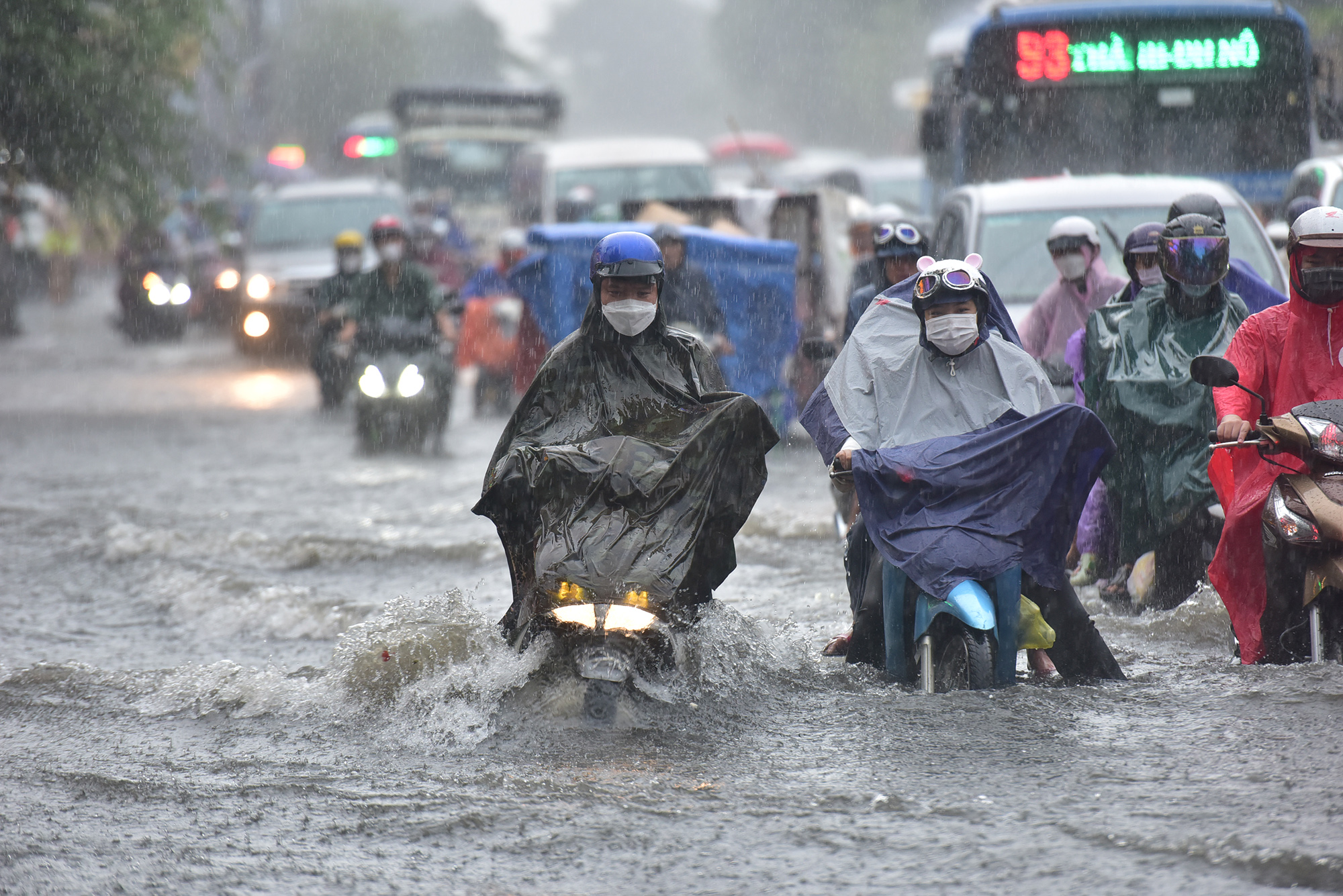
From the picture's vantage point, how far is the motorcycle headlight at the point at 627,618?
5.44 meters

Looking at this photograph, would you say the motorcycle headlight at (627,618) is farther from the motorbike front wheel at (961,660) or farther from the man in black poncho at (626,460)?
the motorbike front wheel at (961,660)

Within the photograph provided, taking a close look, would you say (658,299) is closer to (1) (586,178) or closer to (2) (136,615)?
(2) (136,615)

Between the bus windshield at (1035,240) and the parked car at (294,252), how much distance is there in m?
11.0

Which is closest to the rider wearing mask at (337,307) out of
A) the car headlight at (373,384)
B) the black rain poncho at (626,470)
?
the car headlight at (373,384)

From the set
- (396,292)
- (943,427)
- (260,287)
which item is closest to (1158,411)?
(943,427)

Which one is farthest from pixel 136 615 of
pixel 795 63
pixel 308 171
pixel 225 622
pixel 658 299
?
pixel 795 63

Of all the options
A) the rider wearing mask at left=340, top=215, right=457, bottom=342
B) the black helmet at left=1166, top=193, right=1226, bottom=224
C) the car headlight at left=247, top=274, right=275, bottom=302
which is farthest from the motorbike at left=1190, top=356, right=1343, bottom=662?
the car headlight at left=247, top=274, right=275, bottom=302

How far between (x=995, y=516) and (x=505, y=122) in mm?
27312

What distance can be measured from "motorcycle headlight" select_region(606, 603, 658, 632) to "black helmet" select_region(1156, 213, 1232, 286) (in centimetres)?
289

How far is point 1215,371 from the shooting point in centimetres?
552

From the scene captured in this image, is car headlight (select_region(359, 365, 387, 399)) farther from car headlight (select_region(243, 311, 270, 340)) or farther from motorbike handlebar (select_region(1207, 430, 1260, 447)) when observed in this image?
motorbike handlebar (select_region(1207, 430, 1260, 447))

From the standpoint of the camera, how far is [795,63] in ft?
233

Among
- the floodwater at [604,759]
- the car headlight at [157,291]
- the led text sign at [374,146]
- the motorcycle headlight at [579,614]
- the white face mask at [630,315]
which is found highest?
the led text sign at [374,146]

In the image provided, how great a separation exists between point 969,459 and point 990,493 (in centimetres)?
13
